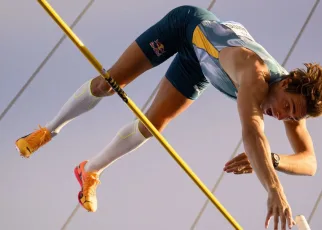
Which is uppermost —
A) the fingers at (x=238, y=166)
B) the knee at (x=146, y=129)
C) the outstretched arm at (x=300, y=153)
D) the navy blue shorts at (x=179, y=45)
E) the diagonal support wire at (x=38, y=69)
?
the diagonal support wire at (x=38, y=69)

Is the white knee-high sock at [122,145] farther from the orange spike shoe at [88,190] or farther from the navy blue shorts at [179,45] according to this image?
the navy blue shorts at [179,45]

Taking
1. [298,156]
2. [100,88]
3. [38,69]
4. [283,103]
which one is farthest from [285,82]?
[38,69]

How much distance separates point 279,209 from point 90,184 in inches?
27.2

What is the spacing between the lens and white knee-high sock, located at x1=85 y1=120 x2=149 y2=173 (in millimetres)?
1874

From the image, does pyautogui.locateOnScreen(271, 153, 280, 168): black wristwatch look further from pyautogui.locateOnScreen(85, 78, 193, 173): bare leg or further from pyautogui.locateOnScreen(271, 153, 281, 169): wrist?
pyautogui.locateOnScreen(85, 78, 193, 173): bare leg

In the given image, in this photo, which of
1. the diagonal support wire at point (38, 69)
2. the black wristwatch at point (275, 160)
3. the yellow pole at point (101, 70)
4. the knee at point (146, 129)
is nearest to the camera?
the yellow pole at point (101, 70)

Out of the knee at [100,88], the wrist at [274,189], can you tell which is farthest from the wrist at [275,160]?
the knee at [100,88]

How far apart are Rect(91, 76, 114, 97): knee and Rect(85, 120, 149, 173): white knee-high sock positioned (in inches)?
6.1

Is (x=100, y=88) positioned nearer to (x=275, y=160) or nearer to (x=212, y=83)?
(x=212, y=83)

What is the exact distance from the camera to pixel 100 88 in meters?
1.76

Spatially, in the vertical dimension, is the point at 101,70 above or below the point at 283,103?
above

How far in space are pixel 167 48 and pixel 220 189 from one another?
999 millimetres

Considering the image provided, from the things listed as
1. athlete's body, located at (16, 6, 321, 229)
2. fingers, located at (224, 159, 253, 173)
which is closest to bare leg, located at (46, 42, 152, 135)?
athlete's body, located at (16, 6, 321, 229)

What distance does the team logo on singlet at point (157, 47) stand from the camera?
5.69 ft
